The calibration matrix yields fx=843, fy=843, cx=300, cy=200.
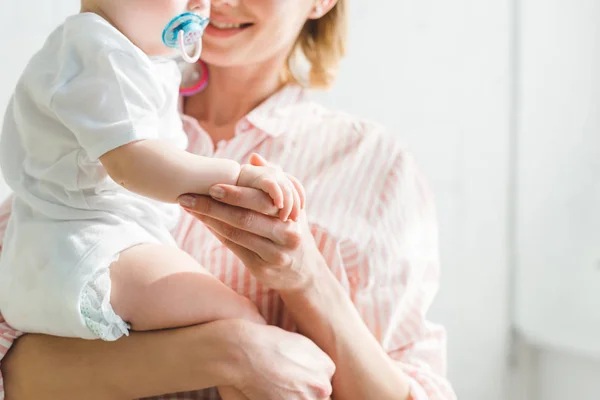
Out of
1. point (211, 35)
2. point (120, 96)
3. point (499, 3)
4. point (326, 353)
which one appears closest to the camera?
point (120, 96)

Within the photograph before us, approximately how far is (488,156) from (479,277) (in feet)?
1.13

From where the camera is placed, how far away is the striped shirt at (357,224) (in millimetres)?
1394

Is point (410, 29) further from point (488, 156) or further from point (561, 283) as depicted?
point (561, 283)

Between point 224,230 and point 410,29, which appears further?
point 410,29

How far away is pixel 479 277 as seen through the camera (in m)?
2.39

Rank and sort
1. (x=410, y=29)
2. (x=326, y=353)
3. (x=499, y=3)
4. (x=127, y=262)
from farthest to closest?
(x=499, y=3)
(x=410, y=29)
(x=326, y=353)
(x=127, y=262)

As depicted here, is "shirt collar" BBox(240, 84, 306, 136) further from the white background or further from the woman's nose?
the white background

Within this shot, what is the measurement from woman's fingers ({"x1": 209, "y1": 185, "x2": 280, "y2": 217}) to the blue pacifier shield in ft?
0.65

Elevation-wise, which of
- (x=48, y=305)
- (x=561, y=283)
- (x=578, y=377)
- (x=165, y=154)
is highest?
(x=165, y=154)

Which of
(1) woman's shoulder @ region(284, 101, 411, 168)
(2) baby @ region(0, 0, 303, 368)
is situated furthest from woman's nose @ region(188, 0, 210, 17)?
(1) woman's shoulder @ region(284, 101, 411, 168)

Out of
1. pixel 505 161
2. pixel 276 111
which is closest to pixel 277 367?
pixel 276 111

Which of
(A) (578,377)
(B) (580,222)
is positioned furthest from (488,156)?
(A) (578,377)

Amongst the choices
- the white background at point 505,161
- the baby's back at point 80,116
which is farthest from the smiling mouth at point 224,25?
the white background at point 505,161

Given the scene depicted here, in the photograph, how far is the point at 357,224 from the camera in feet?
4.70
